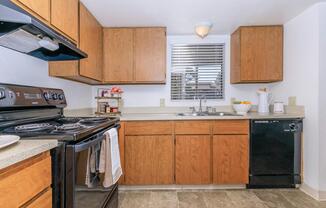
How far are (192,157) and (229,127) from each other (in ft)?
1.82

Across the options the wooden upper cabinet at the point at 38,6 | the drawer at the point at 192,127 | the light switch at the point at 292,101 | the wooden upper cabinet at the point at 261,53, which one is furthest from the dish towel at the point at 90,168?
the light switch at the point at 292,101

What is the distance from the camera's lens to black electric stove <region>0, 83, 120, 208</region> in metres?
0.98

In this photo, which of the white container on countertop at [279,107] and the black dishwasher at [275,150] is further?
the white container on countertop at [279,107]

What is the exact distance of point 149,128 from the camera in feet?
7.61

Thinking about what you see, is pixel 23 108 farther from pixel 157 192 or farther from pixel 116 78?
pixel 157 192

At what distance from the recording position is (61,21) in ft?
5.14

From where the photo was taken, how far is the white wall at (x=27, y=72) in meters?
1.38

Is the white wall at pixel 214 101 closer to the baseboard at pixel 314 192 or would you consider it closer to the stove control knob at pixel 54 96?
the baseboard at pixel 314 192

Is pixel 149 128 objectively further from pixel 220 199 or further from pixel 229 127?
pixel 220 199

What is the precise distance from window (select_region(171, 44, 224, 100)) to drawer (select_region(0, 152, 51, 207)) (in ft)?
7.29

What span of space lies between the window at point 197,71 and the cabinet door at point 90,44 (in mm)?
1078

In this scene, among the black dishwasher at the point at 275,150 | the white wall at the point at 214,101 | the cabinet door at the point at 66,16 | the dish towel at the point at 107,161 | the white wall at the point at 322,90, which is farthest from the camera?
the white wall at the point at 214,101

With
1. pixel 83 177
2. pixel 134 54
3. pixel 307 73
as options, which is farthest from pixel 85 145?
pixel 307 73

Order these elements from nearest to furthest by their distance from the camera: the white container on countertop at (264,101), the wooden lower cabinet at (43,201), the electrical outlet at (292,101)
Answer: the wooden lower cabinet at (43,201) → the electrical outlet at (292,101) → the white container on countertop at (264,101)
